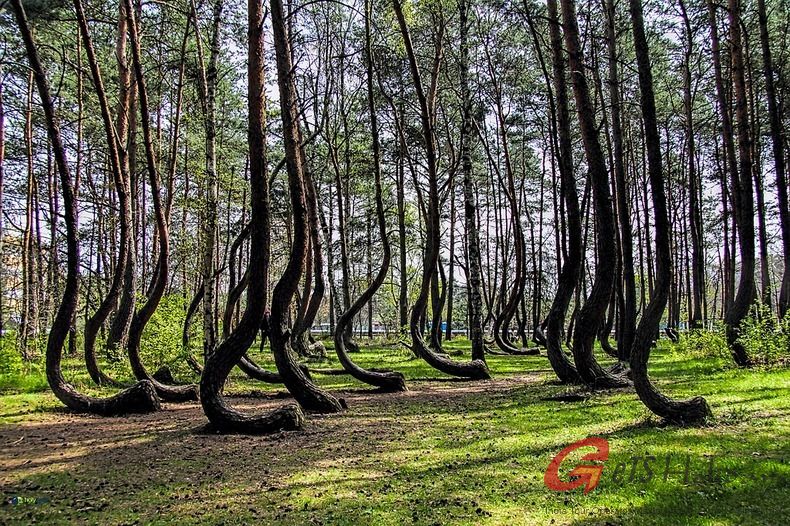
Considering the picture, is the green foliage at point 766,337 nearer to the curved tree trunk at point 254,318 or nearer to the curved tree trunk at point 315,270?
the curved tree trunk at point 315,270

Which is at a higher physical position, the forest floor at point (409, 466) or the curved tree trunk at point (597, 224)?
the curved tree trunk at point (597, 224)

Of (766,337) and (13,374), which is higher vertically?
(766,337)

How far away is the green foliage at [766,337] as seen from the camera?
11.0 meters

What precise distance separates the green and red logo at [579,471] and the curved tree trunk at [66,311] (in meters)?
6.78

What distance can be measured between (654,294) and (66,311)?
863 cm

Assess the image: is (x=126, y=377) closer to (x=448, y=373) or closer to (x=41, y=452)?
(x=41, y=452)

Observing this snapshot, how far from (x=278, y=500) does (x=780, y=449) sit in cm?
485

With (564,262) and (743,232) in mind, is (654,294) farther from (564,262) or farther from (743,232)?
(743,232)

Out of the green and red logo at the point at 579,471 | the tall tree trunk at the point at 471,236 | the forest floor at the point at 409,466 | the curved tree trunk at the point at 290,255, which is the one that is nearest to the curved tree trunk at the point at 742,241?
the forest floor at the point at 409,466

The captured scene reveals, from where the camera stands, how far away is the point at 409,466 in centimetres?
541

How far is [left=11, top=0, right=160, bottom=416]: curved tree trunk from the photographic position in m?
7.89

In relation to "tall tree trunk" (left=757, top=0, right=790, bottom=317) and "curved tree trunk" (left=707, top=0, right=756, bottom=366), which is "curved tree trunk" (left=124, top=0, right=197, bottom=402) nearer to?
"curved tree trunk" (left=707, top=0, right=756, bottom=366)

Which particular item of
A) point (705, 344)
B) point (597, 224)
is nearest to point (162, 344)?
point (597, 224)

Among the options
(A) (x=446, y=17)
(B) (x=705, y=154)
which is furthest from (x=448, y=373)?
(B) (x=705, y=154)
